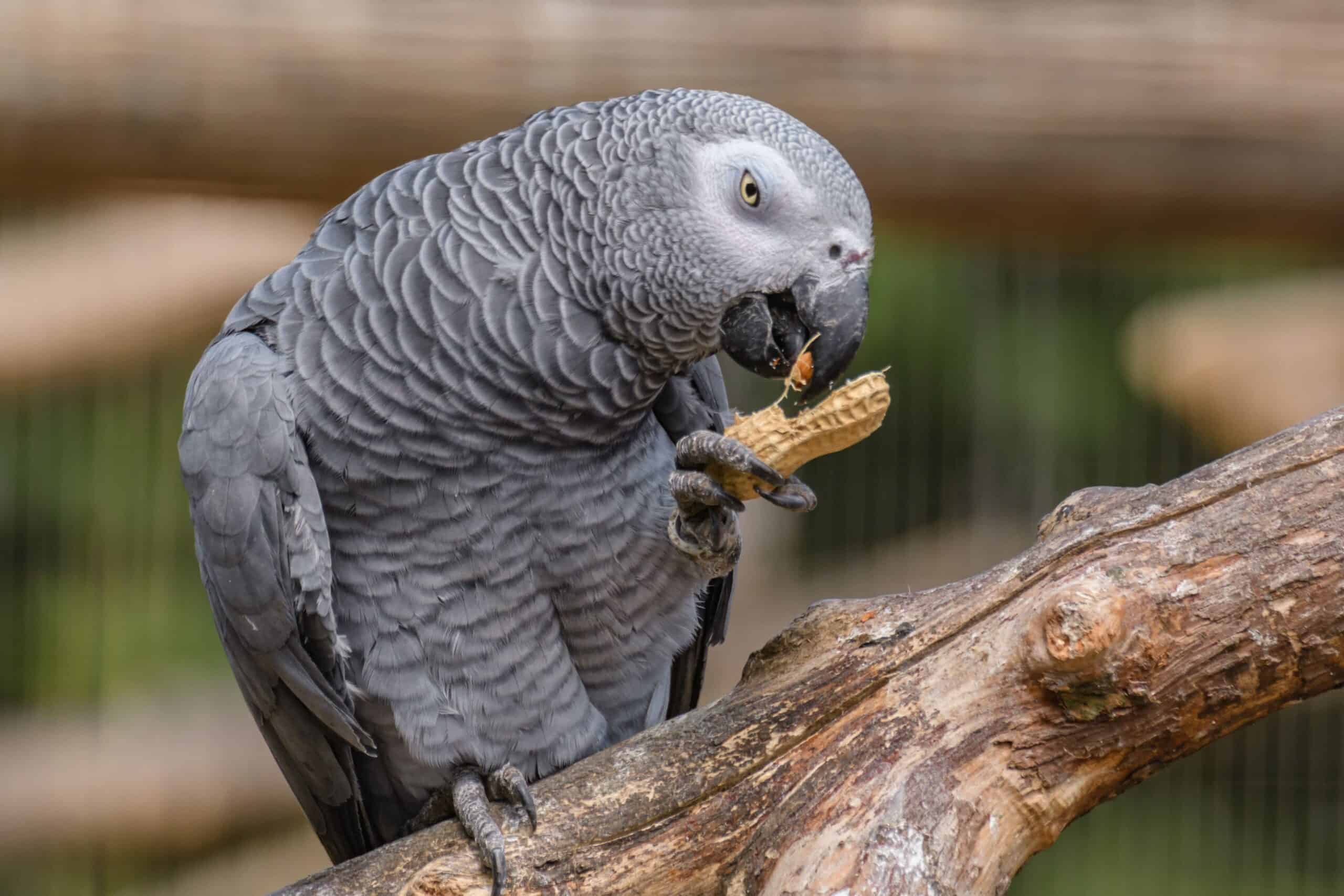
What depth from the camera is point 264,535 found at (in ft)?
4.69

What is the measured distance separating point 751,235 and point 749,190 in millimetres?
50

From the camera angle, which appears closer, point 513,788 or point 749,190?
point 749,190

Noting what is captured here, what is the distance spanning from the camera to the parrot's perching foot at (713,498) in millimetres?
1300

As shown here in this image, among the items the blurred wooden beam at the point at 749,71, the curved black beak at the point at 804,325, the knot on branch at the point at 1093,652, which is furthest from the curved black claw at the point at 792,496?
the blurred wooden beam at the point at 749,71

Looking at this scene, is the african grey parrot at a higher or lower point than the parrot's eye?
lower

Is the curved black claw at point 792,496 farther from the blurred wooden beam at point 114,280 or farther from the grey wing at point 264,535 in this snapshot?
the blurred wooden beam at point 114,280

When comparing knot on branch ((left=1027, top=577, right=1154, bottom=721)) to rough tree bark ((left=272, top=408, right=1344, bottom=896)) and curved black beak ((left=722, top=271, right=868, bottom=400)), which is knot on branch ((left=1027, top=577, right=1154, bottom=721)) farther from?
curved black beak ((left=722, top=271, right=868, bottom=400))

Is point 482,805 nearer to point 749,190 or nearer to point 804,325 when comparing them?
point 804,325

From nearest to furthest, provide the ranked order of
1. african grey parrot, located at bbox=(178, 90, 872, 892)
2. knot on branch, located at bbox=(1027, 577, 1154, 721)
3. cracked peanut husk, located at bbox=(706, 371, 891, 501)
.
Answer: knot on branch, located at bbox=(1027, 577, 1154, 721) < cracked peanut husk, located at bbox=(706, 371, 891, 501) < african grey parrot, located at bbox=(178, 90, 872, 892)

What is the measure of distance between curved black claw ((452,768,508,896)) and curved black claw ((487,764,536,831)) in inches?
0.7

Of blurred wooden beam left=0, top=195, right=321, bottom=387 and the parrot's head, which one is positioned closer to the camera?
the parrot's head

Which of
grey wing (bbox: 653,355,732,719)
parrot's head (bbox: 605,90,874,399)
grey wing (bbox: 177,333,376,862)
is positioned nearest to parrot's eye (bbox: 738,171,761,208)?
parrot's head (bbox: 605,90,874,399)

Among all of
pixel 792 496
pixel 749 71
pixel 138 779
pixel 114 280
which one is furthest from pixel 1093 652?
pixel 138 779

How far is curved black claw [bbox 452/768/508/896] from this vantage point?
1316 millimetres
